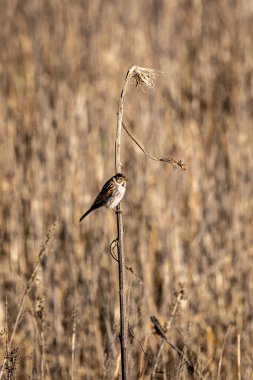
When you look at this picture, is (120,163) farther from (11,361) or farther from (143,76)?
(11,361)

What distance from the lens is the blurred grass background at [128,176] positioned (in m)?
3.42

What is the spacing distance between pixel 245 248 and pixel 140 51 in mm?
1649

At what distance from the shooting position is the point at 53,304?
3.53 metres

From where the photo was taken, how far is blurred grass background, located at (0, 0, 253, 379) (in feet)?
11.2

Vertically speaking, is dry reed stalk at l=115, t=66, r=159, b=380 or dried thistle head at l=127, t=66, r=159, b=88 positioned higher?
dried thistle head at l=127, t=66, r=159, b=88

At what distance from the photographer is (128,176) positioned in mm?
3828

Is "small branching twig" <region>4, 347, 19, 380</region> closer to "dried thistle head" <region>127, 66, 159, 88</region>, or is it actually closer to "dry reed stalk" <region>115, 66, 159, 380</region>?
"dry reed stalk" <region>115, 66, 159, 380</region>

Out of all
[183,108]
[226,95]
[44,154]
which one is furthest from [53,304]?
[226,95]

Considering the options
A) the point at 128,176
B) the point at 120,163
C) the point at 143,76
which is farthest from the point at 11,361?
the point at 128,176

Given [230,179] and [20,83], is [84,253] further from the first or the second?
[20,83]

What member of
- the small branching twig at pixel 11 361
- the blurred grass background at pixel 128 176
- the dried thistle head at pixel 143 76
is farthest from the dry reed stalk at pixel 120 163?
the blurred grass background at pixel 128 176

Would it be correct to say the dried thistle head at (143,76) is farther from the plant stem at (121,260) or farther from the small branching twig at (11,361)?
the small branching twig at (11,361)

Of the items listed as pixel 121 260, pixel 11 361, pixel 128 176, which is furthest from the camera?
pixel 128 176

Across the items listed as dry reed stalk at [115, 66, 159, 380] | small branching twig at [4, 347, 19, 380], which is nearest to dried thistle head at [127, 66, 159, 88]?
dry reed stalk at [115, 66, 159, 380]
